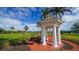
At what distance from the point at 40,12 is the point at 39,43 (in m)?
0.37

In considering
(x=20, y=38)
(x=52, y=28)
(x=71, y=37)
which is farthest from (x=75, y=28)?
(x=20, y=38)

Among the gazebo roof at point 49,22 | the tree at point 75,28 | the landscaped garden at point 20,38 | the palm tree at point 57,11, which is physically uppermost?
the palm tree at point 57,11

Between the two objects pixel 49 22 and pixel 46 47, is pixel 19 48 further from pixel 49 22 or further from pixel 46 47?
pixel 49 22

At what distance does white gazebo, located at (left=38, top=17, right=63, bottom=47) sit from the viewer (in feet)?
8.08

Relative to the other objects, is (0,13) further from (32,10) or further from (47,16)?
(47,16)

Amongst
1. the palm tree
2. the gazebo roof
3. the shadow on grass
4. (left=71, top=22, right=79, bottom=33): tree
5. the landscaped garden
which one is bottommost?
the shadow on grass

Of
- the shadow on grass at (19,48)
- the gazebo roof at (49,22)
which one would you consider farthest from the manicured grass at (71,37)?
the shadow on grass at (19,48)

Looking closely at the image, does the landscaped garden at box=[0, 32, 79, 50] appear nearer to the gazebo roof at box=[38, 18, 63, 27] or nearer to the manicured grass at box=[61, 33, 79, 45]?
the manicured grass at box=[61, 33, 79, 45]

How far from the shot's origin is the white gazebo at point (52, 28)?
2.46m

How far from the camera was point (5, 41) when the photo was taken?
8.05ft

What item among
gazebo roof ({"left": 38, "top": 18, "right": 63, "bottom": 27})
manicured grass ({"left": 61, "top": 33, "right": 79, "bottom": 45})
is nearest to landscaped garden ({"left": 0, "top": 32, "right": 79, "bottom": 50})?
manicured grass ({"left": 61, "top": 33, "right": 79, "bottom": 45})

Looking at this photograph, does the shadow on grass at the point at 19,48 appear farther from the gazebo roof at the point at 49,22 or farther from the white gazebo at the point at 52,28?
the gazebo roof at the point at 49,22

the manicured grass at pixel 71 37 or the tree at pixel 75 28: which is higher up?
the tree at pixel 75 28

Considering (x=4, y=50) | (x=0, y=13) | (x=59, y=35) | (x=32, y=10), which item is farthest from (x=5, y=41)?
(x=59, y=35)
